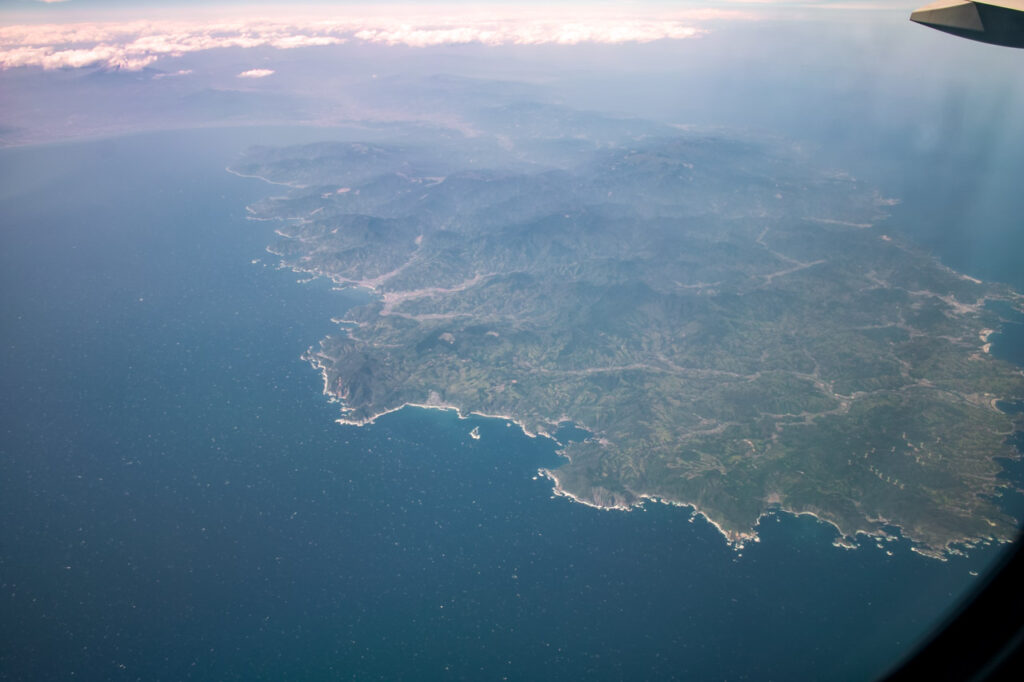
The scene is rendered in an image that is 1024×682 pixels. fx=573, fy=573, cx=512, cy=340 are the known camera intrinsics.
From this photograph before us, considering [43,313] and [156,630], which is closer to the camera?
[156,630]

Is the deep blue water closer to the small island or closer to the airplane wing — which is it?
the small island

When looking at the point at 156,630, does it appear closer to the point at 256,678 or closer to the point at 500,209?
the point at 256,678

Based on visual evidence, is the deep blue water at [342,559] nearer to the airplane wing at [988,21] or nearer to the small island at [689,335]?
the small island at [689,335]

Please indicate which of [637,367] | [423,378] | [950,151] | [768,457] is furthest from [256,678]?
[950,151]

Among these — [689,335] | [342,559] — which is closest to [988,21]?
[342,559]

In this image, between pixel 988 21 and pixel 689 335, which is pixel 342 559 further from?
pixel 689 335

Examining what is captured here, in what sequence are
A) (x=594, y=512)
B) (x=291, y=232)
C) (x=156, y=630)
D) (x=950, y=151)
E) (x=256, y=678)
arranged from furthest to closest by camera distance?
1. (x=950, y=151)
2. (x=291, y=232)
3. (x=594, y=512)
4. (x=156, y=630)
5. (x=256, y=678)

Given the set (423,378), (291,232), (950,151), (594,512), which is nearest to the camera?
(594,512)

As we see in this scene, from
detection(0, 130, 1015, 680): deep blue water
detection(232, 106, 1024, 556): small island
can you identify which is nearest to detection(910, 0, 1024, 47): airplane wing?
detection(232, 106, 1024, 556): small island
